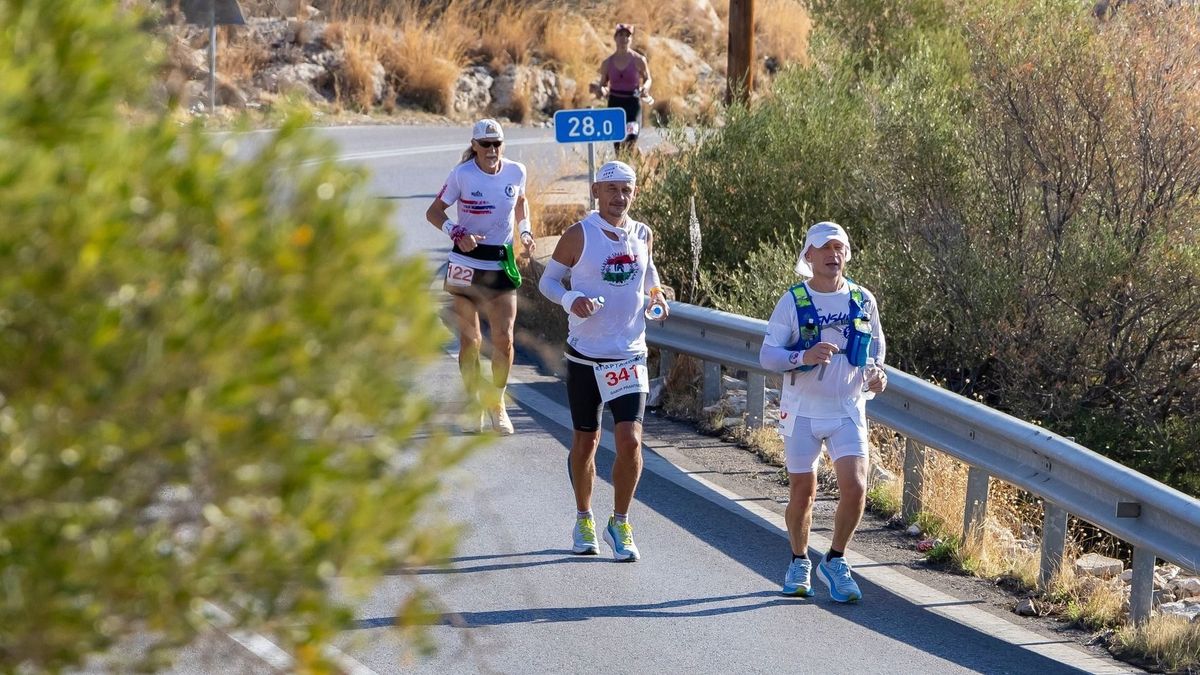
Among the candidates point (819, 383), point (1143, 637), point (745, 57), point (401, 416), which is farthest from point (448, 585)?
point (745, 57)

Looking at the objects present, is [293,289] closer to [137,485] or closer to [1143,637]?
[137,485]

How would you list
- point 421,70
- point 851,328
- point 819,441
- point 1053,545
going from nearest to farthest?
1. point 851,328
2. point 819,441
3. point 1053,545
4. point 421,70

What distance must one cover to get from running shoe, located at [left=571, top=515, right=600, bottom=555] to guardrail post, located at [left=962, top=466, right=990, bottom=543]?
70.6 inches

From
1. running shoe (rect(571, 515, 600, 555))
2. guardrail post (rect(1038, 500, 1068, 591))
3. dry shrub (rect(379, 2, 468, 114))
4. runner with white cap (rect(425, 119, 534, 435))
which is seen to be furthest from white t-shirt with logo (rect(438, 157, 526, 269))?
dry shrub (rect(379, 2, 468, 114))

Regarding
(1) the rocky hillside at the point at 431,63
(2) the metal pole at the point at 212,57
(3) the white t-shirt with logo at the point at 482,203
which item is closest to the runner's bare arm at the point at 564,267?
(3) the white t-shirt with logo at the point at 482,203

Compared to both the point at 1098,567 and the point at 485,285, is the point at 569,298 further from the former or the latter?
the point at 1098,567

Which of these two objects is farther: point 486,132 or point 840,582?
point 486,132

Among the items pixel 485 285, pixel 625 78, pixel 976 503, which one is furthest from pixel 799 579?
pixel 625 78

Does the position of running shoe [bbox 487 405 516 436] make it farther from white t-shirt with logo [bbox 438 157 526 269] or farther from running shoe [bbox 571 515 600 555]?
running shoe [bbox 571 515 600 555]

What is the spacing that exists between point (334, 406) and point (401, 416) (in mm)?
148

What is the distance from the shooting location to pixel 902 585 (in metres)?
7.48

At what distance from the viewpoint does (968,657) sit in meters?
6.50

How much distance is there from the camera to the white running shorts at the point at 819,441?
7.12m

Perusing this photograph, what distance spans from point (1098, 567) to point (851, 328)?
1977 mm
